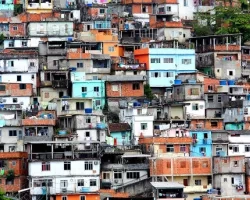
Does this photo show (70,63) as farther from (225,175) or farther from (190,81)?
(225,175)

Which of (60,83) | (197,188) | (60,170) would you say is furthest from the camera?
(60,83)

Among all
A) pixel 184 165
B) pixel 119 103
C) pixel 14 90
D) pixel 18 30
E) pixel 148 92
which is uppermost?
pixel 18 30

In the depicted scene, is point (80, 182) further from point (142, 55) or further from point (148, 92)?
point (142, 55)

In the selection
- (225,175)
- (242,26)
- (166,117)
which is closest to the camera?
(225,175)

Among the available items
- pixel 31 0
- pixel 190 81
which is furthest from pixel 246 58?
pixel 31 0

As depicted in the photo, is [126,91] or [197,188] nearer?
[197,188]

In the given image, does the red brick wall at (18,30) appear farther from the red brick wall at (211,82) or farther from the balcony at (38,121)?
the balcony at (38,121)

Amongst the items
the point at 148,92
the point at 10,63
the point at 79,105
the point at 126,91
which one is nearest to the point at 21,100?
the point at 10,63
